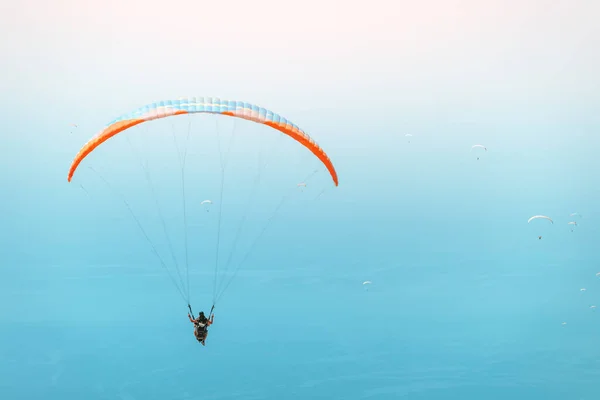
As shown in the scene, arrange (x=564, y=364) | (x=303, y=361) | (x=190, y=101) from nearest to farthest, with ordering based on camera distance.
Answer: (x=190, y=101) < (x=564, y=364) < (x=303, y=361)

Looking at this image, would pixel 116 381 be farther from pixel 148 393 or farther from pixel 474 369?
pixel 474 369

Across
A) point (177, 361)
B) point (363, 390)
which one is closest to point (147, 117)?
point (363, 390)

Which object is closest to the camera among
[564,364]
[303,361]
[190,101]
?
[190,101]

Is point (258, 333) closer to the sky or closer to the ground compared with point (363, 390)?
closer to the sky

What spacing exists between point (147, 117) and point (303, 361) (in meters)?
55.0

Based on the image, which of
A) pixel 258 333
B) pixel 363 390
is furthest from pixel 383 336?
pixel 258 333

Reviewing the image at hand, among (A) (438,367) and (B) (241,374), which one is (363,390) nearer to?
(A) (438,367)

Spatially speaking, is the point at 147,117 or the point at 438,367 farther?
the point at 438,367

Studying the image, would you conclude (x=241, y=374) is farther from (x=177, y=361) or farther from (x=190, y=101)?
(x=190, y=101)

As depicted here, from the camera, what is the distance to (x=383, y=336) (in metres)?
70.2

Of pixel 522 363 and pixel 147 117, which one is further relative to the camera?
pixel 522 363

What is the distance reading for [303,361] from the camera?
69750 millimetres

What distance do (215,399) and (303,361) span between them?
8.74 m

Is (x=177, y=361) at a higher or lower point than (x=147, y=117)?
higher
